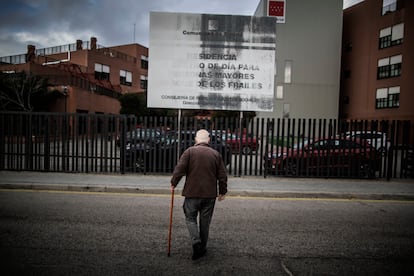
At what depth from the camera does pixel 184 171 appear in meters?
4.07

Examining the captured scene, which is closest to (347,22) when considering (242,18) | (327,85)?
(327,85)

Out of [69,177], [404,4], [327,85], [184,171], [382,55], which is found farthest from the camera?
[327,85]

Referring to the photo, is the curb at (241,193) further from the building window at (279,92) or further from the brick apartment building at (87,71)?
the building window at (279,92)

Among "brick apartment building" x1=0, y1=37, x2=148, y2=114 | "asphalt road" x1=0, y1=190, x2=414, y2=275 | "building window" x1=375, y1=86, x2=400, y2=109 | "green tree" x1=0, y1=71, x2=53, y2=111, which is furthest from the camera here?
"building window" x1=375, y1=86, x2=400, y2=109

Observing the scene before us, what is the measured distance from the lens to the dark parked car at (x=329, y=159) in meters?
10.3

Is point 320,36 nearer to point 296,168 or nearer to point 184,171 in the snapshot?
point 296,168

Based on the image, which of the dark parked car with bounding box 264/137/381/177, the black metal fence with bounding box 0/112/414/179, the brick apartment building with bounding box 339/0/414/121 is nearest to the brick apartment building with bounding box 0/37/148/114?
the black metal fence with bounding box 0/112/414/179

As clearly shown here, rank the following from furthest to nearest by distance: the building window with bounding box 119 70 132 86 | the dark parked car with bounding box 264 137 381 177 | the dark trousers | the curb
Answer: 1. the building window with bounding box 119 70 132 86
2. the dark parked car with bounding box 264 137 381 177
3. the curb
4. the dark trousers

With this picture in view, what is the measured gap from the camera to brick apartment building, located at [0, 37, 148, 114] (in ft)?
97.4

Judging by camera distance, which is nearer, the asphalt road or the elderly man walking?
the asphalt road


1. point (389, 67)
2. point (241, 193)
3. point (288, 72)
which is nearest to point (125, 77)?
point (288, 72)

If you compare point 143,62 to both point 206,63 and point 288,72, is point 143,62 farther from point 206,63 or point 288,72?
point 206,63

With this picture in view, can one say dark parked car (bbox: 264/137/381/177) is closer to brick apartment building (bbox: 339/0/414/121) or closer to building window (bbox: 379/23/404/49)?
brick apartment building (bbox: 339/0/414/121)

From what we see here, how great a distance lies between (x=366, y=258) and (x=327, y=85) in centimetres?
3474
